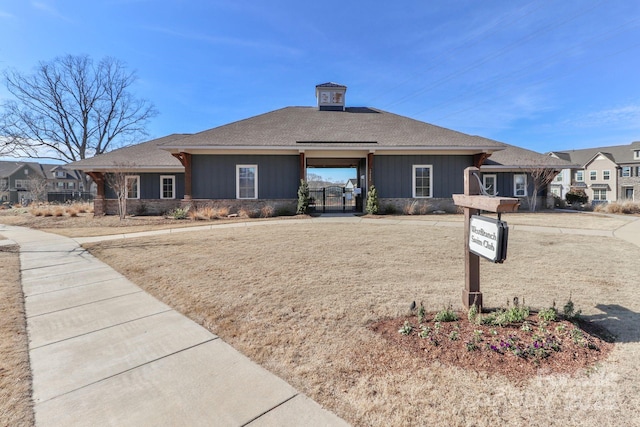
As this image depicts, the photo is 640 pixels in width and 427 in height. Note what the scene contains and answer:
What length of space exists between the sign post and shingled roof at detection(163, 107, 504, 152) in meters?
11.2

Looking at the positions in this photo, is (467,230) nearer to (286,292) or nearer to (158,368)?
(286,292)

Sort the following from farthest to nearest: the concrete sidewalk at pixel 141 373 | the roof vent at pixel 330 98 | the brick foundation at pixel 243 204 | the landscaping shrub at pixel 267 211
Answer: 1. the roof vent at pixel 330 98
2. the brick foundation at pixel 243 204
3. the landscaping shrub at pixel 267 211
4. the concrete sidewalk at pixel 141 373

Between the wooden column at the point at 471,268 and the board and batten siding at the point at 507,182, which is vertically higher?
the board and batten siding at the point at 507,182

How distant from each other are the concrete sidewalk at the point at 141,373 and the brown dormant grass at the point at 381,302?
0.71 feet

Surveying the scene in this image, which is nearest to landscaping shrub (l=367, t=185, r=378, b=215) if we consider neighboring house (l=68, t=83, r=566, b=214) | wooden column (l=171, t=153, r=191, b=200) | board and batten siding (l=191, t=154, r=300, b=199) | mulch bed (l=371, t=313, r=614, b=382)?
neighboring house (l=68, t=83, r=566, b=214)

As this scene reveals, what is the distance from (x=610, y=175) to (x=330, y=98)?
4427 centimetres

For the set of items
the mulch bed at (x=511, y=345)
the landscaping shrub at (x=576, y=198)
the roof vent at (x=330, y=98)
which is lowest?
the mulch bed at (x=511, y=345)

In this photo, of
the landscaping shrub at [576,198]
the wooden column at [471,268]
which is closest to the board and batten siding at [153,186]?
the wooden column at [471,268]

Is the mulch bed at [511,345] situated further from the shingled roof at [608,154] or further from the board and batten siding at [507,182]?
the shingled roof at [608,154]

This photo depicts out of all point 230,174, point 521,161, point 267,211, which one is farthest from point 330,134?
point 521,161

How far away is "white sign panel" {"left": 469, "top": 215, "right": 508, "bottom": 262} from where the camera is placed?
2.82 meters

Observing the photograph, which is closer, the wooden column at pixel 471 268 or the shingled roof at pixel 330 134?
the wooden column at pixel 471 268

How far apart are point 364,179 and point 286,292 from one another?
41.5 feet

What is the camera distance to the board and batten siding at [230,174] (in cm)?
1528
